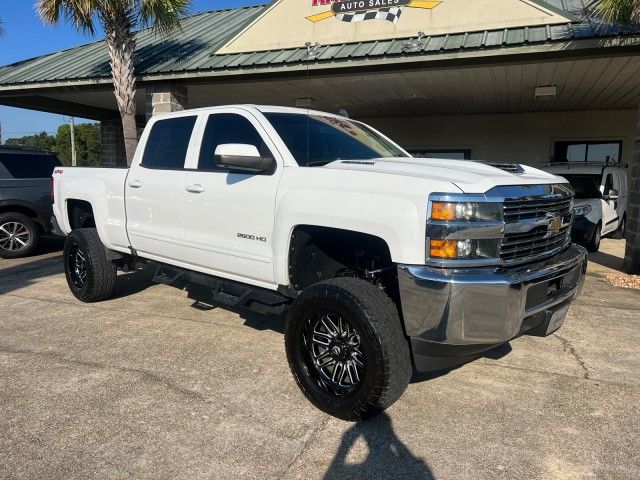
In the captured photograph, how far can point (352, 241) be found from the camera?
143 inches

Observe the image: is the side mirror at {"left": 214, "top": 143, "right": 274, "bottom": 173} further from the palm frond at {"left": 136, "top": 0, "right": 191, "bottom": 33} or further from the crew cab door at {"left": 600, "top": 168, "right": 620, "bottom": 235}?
the crew cab door at {"left": 600, "top": 168, "right": 620, "bottom": 235}

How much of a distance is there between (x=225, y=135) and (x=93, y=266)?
2.36 metres

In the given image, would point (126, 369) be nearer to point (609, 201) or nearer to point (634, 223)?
point (634, 223)

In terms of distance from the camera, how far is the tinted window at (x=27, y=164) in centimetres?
895

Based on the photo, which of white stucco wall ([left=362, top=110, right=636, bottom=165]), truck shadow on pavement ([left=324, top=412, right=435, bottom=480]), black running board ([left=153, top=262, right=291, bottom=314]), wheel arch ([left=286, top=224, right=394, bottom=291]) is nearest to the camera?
truck shadow on pavement ([left=324, top=412, right=435, bottom=480])

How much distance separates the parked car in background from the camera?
9281 mm

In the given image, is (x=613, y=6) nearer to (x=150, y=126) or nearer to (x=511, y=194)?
(x=511, y=194)

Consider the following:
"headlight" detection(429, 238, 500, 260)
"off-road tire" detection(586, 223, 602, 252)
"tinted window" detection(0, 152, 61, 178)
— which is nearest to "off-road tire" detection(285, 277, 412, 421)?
"headlight" detection(429, 238, 500, 260)

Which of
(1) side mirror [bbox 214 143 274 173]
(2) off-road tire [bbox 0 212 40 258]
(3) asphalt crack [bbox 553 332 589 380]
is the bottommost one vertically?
(3) asphalt crack [bbox 553 332 589 380]

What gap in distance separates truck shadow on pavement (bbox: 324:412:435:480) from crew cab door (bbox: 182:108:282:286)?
4.15 ft

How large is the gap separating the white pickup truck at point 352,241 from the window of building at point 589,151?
11.2 meters

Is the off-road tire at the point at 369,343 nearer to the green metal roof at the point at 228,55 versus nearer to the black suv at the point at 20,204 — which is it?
the green metal roof at the point at 228,55

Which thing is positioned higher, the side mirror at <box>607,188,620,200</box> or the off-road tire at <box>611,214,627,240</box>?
the side mirror at <box>607,188,620,200</box>

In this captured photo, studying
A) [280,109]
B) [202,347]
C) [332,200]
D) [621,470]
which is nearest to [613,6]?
[280,109]
